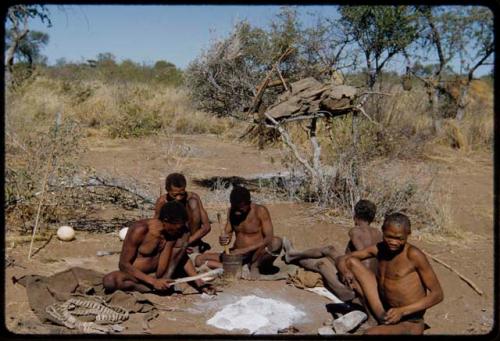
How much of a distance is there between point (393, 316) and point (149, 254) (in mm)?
2081

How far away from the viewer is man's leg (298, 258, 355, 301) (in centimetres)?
498

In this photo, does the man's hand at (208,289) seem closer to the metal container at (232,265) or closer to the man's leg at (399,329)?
the metal container at (232,265)

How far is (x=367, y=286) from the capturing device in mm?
4383

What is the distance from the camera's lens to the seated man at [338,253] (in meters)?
4.99

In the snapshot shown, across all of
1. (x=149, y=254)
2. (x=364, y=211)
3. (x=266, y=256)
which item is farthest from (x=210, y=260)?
(x=364, y=211)

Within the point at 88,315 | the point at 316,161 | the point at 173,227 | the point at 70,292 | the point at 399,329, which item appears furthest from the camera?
the point at 316,161

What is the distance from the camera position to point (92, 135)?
1678 cm

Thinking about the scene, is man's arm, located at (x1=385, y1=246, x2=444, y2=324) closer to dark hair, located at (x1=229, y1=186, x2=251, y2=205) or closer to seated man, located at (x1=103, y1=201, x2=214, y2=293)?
seated man, located at (x1=103, y1=201, x2=214, y2=293)

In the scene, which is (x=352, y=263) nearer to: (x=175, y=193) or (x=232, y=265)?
(x=232, y=265)

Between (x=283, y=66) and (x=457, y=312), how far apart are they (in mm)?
5059

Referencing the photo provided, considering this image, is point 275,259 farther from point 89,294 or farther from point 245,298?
point 89,294

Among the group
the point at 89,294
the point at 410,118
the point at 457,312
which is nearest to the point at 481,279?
the point at 457,312

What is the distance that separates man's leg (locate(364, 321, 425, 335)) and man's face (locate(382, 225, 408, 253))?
51cm

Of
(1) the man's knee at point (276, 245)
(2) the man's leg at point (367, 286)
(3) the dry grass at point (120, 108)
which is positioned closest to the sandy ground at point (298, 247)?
(2) the man's leg at point (367, 286)
